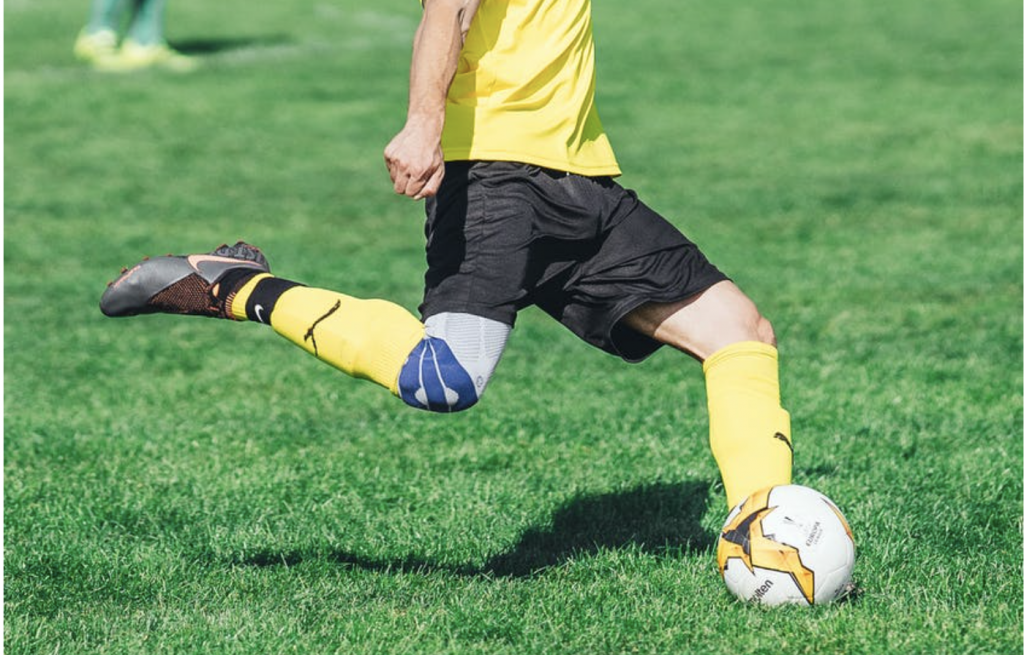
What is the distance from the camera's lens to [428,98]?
3941mm

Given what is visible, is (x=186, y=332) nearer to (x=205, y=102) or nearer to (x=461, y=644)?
(x=461, y=644)

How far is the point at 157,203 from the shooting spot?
1210 cm

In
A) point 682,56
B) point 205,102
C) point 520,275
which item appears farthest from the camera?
point 682,56

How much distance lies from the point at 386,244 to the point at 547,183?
21.3 feet

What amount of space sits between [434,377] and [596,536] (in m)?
0.97

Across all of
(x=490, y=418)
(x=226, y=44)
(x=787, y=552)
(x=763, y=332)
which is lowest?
(x=226, y=44)

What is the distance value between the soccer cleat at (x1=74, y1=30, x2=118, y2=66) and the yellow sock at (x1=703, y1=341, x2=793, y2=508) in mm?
14874

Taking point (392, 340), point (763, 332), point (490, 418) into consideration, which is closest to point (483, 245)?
point (392, 340)

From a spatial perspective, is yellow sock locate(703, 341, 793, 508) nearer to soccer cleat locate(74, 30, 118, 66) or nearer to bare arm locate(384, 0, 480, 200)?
bare arm locate(384, 0, 480, 200)

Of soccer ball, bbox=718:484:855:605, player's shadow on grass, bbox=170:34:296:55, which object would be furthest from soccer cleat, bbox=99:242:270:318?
player's shadow on grass, bbox=170:34:296:55

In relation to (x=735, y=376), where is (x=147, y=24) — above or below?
below

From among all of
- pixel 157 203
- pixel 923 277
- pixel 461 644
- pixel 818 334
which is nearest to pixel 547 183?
pixel 461 644

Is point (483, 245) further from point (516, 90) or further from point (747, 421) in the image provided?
point (747, 421)

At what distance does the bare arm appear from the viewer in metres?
3.86
